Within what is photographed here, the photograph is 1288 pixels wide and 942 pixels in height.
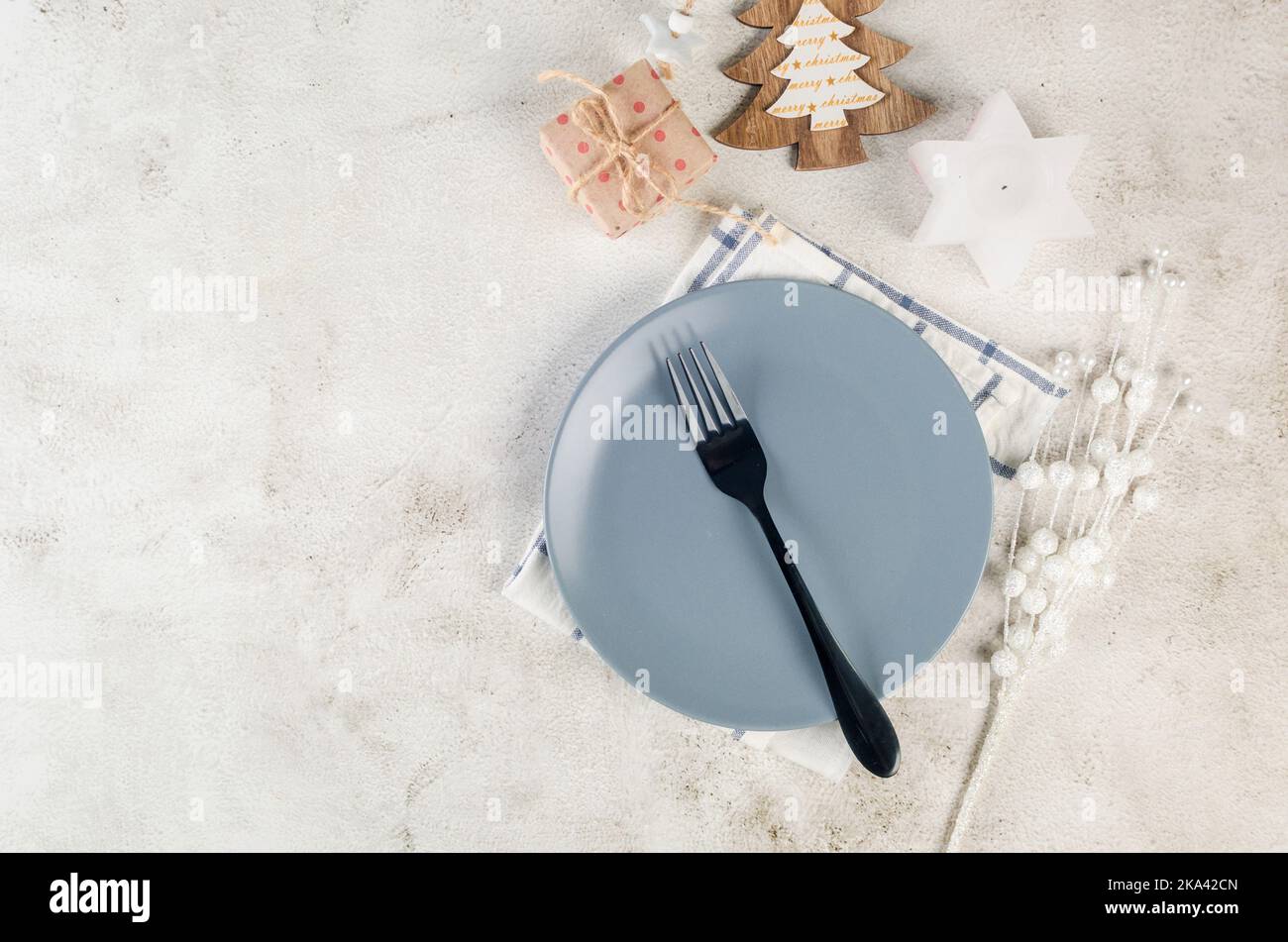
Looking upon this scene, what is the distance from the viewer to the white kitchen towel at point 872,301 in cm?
65

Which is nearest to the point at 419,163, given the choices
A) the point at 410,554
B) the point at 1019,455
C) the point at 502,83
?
the point at 502,83

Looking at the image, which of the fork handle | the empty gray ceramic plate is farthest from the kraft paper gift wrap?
the fork handle

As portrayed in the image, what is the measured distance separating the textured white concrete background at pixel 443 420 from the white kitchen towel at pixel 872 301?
3 cm

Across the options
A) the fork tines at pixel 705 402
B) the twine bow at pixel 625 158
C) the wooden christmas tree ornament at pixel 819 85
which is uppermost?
the wooden christmas tree ornament at pixel 819 85

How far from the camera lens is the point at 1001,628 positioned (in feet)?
2.23

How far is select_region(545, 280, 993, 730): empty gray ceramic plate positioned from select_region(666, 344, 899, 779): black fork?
15mm

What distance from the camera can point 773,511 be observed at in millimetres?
612

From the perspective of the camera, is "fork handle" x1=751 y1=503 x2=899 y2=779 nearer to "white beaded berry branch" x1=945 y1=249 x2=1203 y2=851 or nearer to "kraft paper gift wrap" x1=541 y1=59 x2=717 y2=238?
"white beaded berry branch" x1=945 y1=249 x2=1203 y2=851

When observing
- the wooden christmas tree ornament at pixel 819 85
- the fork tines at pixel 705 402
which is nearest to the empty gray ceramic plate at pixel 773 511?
the fork tines at pixel 705 402

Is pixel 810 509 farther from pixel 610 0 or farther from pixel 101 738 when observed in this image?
pixel 101 738

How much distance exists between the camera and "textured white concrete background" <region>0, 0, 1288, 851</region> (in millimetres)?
668

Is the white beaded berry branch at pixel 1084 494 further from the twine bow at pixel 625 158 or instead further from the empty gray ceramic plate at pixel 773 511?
the twine bow at pixel 625 158

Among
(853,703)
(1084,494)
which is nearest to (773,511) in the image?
(853,703)
